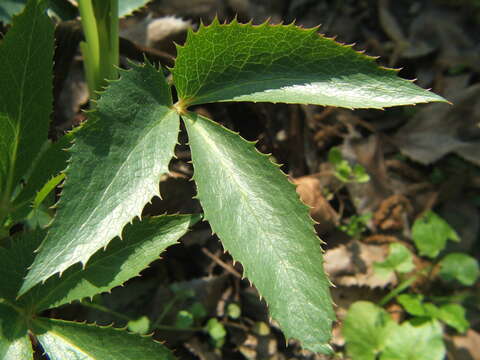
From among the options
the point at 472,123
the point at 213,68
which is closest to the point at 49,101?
the point at 213,68

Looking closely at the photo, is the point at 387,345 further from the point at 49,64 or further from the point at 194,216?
the point at 49,64

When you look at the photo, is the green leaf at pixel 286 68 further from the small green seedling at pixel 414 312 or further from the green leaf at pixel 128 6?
Result: the small green seedling at pixel 414 312

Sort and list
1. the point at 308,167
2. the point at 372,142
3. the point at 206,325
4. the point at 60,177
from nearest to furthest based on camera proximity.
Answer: the point at 60,177 → the point at 206,325 → the point at 308,167 → the point at 372,142

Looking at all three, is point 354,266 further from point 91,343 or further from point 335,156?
point 91,343

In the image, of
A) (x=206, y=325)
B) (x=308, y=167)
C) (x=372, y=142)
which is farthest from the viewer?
(x=372, y=142)

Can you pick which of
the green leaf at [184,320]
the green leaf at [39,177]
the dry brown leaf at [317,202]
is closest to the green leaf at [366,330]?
the dry brown leaf at [317,202]

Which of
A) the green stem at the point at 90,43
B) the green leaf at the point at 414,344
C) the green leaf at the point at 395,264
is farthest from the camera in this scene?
the green leaf at the point at 395,264

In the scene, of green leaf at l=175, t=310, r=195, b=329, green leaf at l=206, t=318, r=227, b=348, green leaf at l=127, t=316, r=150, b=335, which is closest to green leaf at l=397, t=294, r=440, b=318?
green leaf at l=206, t=318, r=227, b=348
